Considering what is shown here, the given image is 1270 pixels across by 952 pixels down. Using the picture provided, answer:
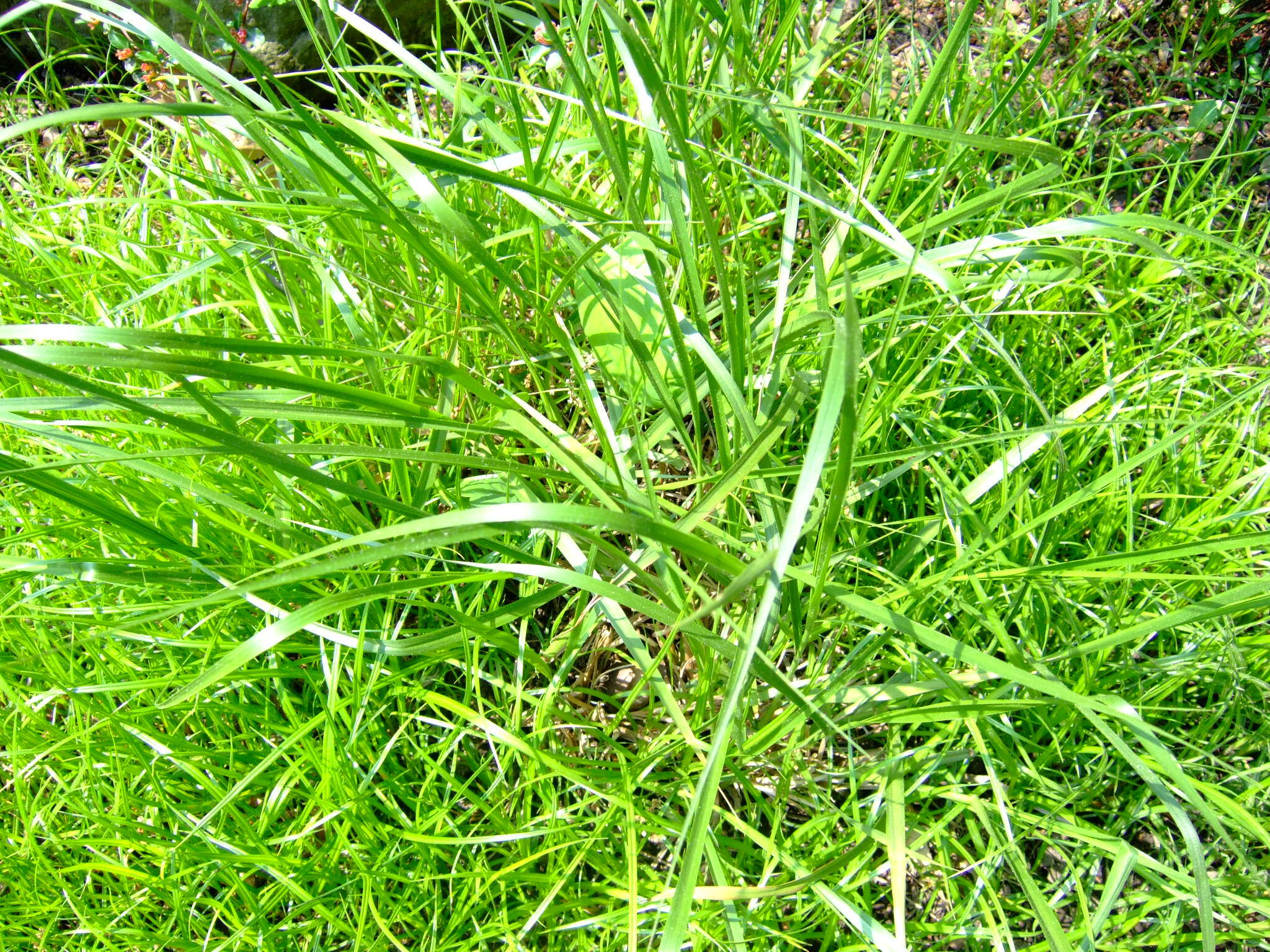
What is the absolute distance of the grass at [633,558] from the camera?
85cm

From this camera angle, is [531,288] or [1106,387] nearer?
[1106,387]

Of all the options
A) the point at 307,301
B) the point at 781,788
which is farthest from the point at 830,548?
the point at 307,301

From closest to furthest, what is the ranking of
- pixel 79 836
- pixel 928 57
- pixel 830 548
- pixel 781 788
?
pixel 830 548
pixel 781 788
pixel 79 836
pixel 928 57

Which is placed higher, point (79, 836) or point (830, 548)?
point (830, 548)

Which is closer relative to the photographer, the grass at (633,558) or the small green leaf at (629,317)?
the grass at (633,558)

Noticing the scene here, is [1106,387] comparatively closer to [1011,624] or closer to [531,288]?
[1011,624]

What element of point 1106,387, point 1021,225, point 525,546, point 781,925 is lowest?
point 781,925

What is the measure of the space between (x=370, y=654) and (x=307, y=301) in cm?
53

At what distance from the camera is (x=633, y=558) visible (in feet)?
3.31

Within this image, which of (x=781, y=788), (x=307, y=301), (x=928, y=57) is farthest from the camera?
(x=928, y=57)

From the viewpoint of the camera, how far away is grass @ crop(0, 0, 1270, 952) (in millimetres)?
851

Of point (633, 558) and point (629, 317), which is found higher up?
point (629, 317)

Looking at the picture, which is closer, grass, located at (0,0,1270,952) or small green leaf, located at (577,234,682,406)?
grass, located at (0,0,1270,952)

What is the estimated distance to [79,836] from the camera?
1060 mm
